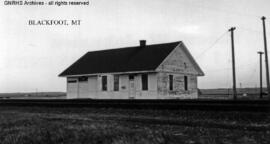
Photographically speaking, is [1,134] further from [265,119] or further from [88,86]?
[88,86]

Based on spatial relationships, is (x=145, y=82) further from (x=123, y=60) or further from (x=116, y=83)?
(x=123, y=60)

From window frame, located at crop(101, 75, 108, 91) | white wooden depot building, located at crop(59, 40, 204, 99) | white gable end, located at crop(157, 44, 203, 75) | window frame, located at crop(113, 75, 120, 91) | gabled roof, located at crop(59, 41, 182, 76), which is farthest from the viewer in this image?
window frame, located at crop(101, 75, 108, 91)

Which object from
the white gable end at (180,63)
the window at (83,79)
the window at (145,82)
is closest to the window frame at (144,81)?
the window at (145,82)

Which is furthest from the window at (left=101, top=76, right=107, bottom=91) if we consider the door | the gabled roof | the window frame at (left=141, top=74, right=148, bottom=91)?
the window frame at (left=141, top=74, right=148, bottom=91)

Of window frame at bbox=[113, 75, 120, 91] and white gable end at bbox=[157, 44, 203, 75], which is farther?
window frame at bbox=[113, 75, 120, 91]

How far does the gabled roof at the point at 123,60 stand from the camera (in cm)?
3138

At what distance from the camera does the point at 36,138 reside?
8.22 meters

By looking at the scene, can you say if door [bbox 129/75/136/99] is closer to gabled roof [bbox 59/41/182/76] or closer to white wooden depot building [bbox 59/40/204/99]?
white wooden depot building [bbox 59/40/204/99]

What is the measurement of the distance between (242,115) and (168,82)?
60.9 ft

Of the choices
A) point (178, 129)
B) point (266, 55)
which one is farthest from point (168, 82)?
point (178, 129)

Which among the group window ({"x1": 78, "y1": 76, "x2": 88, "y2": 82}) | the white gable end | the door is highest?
the white gable end

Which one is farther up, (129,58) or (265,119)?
(129,58)

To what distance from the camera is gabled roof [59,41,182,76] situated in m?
31.4

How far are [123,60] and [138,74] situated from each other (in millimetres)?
3799
